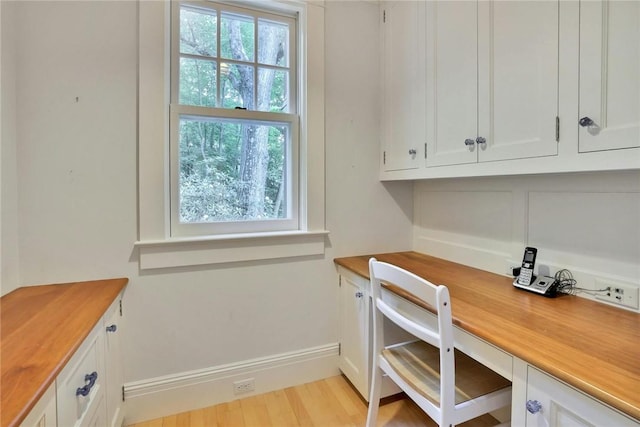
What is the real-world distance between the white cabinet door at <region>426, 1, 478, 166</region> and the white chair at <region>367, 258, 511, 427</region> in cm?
70

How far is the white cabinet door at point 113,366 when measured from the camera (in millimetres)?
1327

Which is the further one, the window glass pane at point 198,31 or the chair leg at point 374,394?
the window glass pane at point 198,31

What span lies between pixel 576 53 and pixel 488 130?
1.22 feet

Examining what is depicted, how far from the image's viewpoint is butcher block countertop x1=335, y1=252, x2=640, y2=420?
0.70m

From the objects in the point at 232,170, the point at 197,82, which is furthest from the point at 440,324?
the point at 197,82

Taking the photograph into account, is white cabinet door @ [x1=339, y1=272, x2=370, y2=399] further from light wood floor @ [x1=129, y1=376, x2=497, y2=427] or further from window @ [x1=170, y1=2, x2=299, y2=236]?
window @ [x1=170, y1=2, x2=299, y2=236]

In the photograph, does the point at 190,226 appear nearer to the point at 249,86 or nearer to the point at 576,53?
the point at 249,86

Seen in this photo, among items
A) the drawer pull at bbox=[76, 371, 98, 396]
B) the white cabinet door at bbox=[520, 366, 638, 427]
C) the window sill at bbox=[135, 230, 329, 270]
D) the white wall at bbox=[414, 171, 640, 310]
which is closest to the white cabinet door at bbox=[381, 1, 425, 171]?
the white wall at bbox=[414, 171, 640, 310]

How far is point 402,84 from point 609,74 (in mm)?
1053

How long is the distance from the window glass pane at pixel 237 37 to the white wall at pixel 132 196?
1.49 feet

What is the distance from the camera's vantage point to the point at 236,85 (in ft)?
6.01

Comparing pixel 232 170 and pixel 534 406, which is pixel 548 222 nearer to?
pixel 534 406

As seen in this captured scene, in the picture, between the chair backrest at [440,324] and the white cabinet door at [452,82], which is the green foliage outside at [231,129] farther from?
the chair backrest at [440,324]

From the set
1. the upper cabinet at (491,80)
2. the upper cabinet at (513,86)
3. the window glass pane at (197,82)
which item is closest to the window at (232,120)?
the window glass pane at (197,82)
